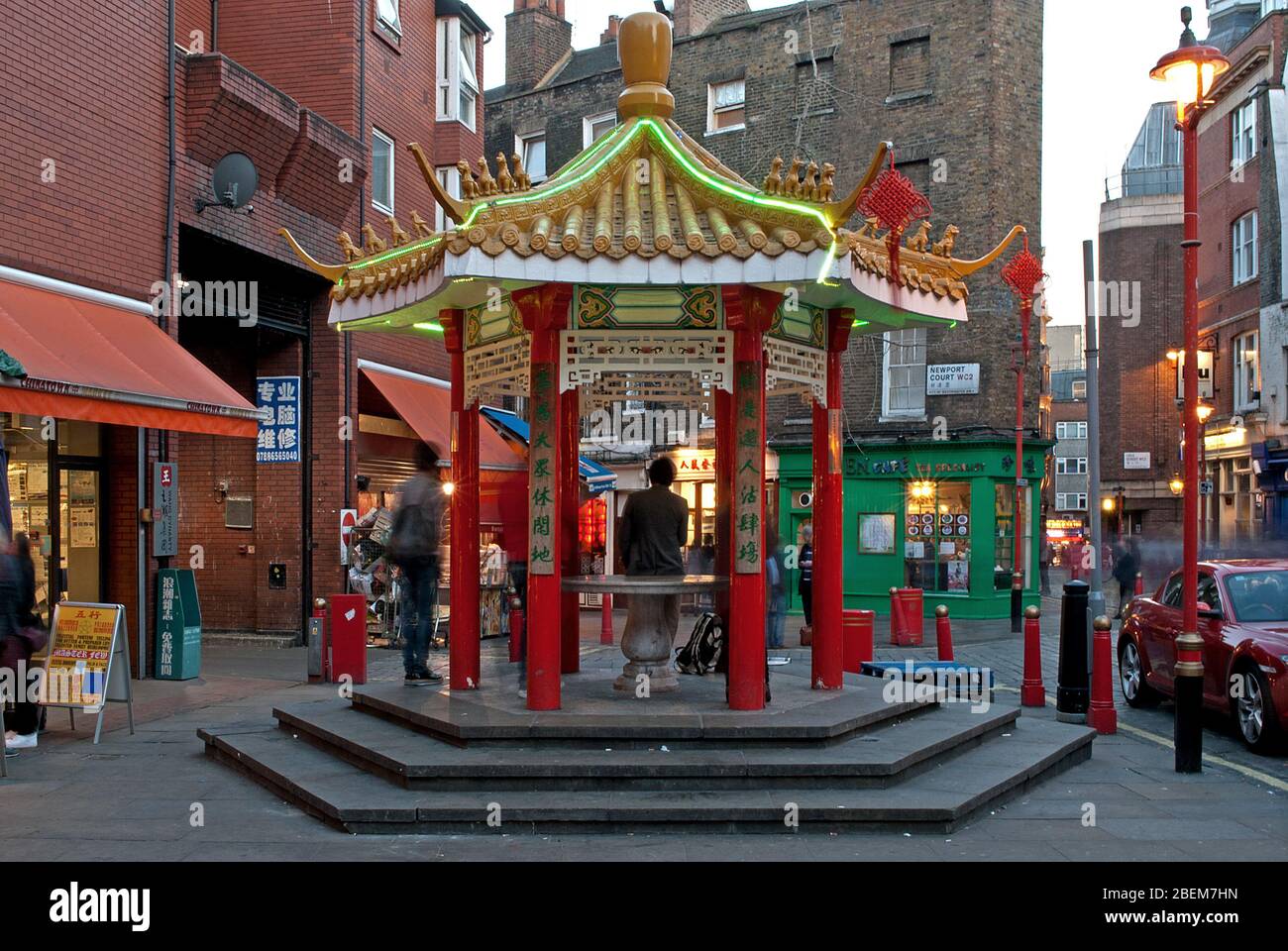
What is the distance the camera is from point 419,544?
10.7 metres

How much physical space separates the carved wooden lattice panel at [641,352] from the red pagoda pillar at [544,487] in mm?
120

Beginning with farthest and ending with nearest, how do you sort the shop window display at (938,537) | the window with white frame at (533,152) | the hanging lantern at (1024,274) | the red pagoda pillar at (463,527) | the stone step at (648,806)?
the window with white frame at (533,152)
the shop window display at (938,537)
the hanging lantern at (1024,274)
the red pagoda pillar at (463,527)
the stone step at (648,806)

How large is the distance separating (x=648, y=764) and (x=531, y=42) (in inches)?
1272

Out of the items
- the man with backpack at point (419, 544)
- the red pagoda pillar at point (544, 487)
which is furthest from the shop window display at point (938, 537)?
the red pagoda pillar at point (544, 487)

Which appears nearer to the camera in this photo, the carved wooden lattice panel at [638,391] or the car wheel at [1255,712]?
the car wheel at [1255,712]

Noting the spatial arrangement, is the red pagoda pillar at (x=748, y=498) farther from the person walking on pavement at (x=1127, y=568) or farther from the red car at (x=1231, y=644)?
the person walking on pavement at (x=1127, y=568)

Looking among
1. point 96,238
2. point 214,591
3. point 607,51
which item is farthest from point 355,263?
point 607,51

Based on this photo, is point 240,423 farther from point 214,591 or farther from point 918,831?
point 918,831

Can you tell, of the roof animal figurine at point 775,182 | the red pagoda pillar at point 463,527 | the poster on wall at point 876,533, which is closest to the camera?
the roof animal figurine at point 775,182

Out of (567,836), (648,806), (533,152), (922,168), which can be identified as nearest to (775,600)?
(648,806)

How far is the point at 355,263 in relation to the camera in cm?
1009

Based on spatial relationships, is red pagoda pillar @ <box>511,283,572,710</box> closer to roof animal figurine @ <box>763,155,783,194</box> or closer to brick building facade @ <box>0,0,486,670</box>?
roof animal figurine @ <box>763,155,783,194</box>

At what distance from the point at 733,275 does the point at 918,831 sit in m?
3.76

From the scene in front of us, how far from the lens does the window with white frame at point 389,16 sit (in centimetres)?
1977
